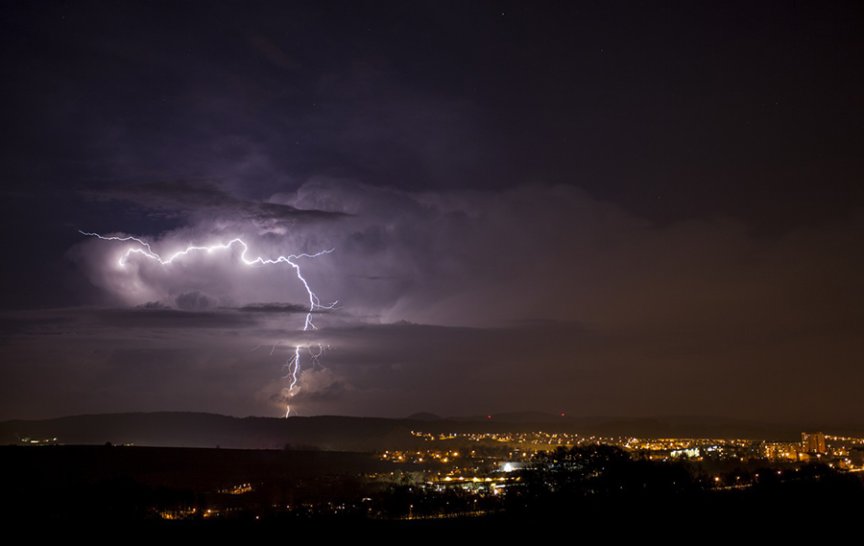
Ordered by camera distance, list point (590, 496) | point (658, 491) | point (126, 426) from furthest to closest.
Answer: point (126, 426) < point (658, 491) < point (590, 496)

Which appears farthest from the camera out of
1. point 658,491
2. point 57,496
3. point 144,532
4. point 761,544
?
point 57,496

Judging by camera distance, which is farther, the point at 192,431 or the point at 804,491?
the point at 192,431

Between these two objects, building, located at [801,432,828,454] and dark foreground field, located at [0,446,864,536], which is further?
building, located at [801,432,828,454]

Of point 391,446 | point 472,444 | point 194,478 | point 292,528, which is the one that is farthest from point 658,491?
point 391,446

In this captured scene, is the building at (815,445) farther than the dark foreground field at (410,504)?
Yes

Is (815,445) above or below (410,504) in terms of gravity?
below

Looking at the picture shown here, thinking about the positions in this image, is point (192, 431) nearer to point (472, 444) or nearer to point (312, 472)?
point (472, 444)

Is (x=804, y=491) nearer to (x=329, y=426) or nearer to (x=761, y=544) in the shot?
(x=761, y=544)

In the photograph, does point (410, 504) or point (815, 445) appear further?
point (815, 445)

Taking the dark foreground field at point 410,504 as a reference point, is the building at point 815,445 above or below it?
below

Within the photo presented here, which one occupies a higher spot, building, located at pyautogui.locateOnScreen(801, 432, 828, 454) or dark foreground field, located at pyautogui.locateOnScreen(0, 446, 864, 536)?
dark foreground field, located at pyautogui.locateOnScreen(0, 446, 864, 536)
